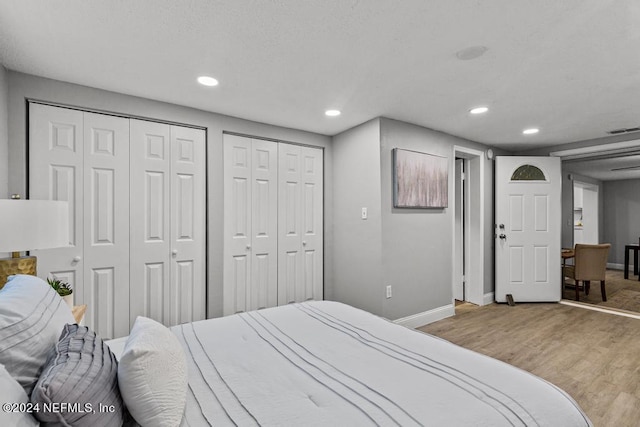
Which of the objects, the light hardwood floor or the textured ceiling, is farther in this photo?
the light hardwood floor

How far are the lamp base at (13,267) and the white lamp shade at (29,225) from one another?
235 mm

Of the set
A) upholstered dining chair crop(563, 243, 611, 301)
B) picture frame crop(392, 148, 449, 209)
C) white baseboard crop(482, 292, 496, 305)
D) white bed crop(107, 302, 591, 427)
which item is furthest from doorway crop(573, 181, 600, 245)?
white bed crop(107, 302, 591, 427)

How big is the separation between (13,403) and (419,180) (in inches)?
137

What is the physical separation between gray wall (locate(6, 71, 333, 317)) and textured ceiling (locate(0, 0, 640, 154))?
0.10 meters

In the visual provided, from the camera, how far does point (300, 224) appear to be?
3.67 m

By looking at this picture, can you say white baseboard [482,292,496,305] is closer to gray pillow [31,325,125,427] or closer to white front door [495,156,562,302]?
white front door [495,156,562,302]

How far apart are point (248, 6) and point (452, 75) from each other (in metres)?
1.56

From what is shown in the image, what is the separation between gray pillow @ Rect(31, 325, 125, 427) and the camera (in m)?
0.75

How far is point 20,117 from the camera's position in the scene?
2.23 m

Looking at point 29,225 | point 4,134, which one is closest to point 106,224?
point 4,134

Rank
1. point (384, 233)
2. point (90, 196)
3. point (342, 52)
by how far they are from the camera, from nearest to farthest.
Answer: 1. point (342, 52)
2. point (90, 196)
3. point (384, 233)

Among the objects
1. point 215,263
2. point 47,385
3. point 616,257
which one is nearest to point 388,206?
point 215,263

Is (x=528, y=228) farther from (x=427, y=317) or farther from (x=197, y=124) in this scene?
(x=197, y=124)

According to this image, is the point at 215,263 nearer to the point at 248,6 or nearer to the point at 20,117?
the point at 20,117
